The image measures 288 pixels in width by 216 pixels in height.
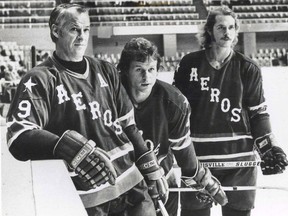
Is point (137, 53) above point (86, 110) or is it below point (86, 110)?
above

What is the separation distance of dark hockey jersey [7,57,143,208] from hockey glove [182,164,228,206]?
26 centimetres

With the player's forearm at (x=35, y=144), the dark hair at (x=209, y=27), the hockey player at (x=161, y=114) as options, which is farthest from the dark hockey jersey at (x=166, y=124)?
the player's forearm at (x=35, y=144)

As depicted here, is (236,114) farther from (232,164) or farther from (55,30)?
(55,30)

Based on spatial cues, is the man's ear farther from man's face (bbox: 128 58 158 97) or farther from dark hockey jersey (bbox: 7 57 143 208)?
man's face (bbox: 128 58 158 97)

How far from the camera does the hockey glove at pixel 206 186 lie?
5.55ft

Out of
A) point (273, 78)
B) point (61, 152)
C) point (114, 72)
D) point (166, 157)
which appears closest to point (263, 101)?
point (273, 78)

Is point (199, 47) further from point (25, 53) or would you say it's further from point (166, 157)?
point (25, 53)

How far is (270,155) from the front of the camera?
69.2 inches

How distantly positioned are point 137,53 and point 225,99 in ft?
1.20

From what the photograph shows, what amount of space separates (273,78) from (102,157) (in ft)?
2.31

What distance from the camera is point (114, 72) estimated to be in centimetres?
152

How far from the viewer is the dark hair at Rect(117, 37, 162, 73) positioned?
5.16 ft

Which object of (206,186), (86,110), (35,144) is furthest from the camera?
(206,186)

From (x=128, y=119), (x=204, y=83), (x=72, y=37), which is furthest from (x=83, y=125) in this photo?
(x=204, y=83)
